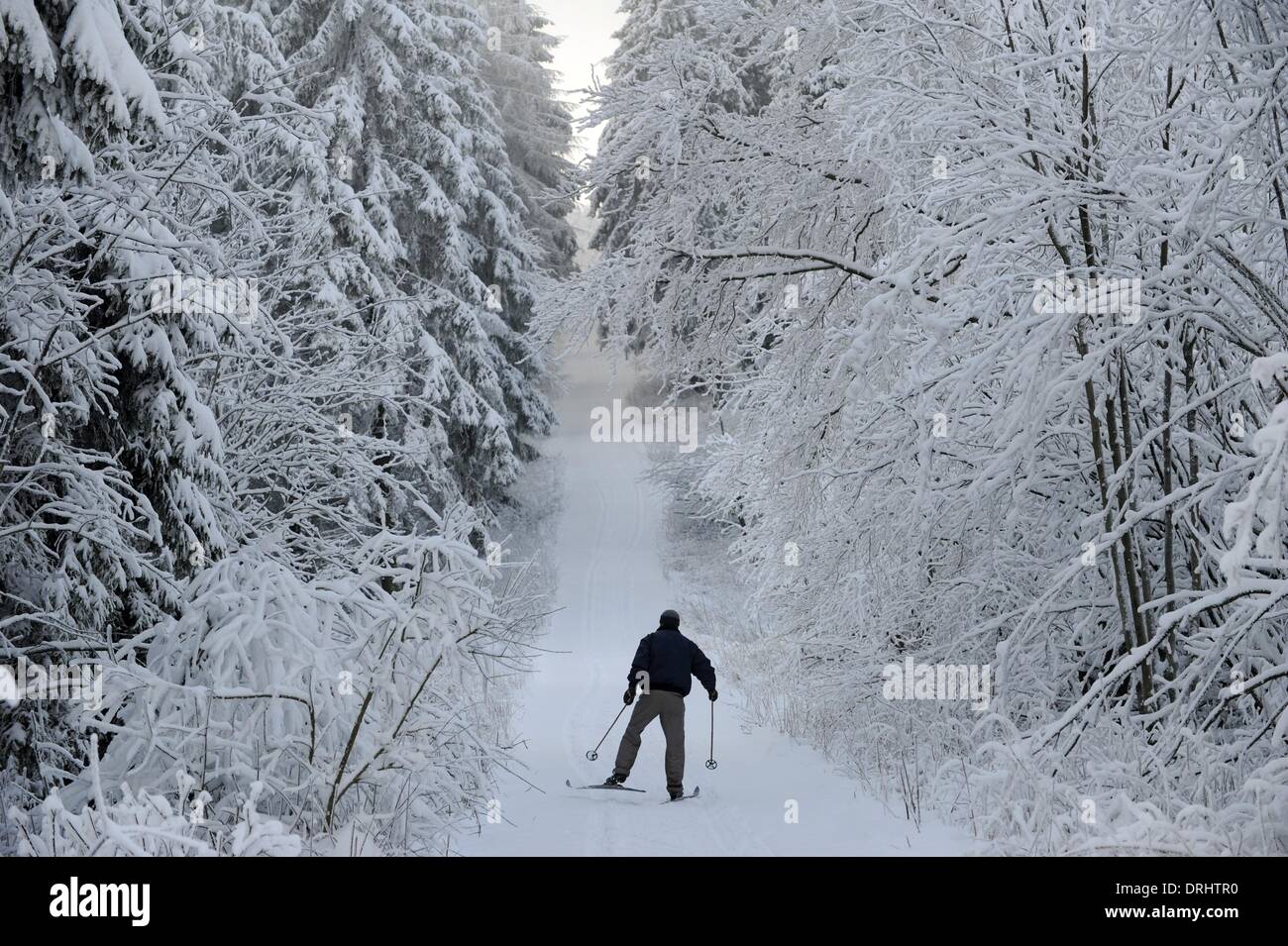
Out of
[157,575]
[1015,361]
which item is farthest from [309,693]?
[1015,361]

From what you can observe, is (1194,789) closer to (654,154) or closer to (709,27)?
(654,154)

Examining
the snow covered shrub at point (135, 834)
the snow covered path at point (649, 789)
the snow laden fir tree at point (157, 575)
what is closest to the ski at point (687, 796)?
the snow covered path at point (649, 789)

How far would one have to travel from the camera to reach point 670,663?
10039 mm

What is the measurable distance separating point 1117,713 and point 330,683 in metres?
5.29

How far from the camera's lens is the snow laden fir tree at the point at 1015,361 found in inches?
232

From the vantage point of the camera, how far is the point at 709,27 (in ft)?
34.3

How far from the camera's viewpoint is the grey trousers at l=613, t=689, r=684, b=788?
9352 mm

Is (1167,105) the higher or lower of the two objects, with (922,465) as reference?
higher

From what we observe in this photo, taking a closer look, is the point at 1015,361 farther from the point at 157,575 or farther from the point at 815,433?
the point at 157,575

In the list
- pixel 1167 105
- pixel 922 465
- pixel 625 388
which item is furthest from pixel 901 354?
pixel 625 388

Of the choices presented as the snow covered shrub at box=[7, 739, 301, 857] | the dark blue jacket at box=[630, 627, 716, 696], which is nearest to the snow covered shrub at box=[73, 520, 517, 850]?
the snow covered shrub at box=[7, 739, 301, 857]

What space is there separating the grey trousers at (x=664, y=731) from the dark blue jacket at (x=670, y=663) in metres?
0.11

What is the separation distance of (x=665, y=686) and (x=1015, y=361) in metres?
5.03

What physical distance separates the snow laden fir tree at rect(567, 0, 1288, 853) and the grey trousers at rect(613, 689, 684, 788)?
1542 mm
